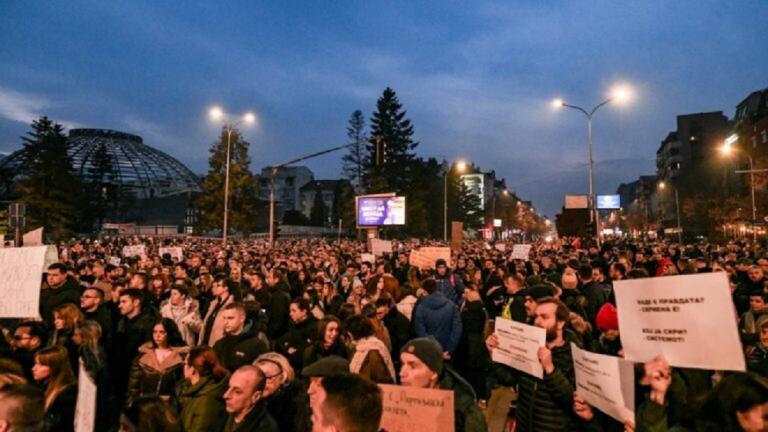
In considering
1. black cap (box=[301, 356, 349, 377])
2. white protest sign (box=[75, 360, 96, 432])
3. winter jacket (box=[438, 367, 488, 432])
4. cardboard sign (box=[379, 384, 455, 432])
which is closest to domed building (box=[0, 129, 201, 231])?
black cap (box=[301, 356, 349, 377])

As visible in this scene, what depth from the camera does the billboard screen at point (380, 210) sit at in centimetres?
3422

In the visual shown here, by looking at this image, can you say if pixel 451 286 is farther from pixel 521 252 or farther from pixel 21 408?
pixel 21 408

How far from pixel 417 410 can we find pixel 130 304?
497 cm

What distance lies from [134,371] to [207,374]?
1.40 m

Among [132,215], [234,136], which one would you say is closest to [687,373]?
[234,136]

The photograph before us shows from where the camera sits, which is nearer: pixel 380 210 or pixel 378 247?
pixel 378 247

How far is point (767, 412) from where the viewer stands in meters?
2.53

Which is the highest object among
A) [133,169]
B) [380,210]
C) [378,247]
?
[133,169]

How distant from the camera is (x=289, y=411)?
4.55 m

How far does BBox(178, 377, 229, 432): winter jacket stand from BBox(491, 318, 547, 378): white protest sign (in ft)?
7.29

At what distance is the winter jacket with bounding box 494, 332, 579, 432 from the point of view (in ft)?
12.5

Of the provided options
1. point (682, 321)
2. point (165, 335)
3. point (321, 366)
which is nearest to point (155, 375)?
point (165, 335)

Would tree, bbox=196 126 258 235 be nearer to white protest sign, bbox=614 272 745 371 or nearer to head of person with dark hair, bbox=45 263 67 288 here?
head of person with dark hair, bbox=45 263 67 288

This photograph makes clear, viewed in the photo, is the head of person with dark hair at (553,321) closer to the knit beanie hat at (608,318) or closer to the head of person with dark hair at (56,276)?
the knit beanie hat at (608,318)
